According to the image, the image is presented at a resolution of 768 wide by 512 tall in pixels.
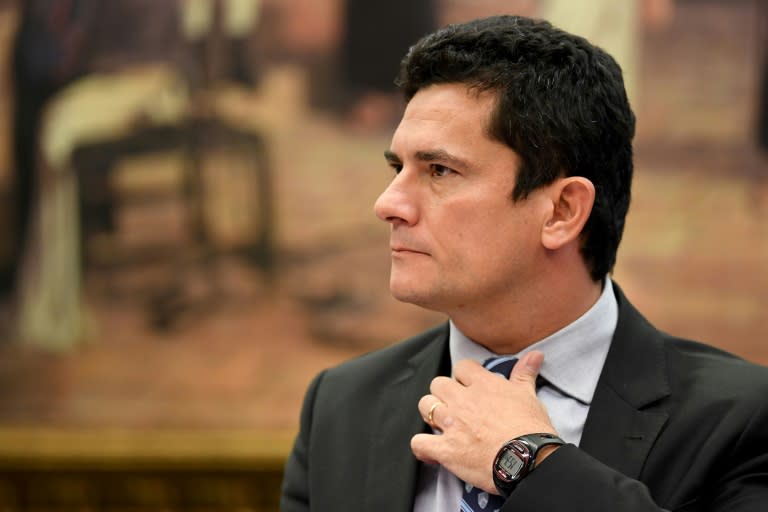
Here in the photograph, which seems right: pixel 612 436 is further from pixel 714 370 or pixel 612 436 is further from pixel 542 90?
pixel 542 90

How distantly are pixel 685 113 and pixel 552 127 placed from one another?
137 inches

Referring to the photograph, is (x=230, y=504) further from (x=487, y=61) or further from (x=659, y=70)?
(x=487, y=61)

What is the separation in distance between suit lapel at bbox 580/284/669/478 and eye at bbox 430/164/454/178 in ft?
1.99

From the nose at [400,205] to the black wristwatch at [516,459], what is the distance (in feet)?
2.00

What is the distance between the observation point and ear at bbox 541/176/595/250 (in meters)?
2.40

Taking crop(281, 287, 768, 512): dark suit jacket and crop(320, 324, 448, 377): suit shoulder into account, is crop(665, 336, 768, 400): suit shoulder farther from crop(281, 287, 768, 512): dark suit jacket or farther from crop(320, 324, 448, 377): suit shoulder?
crop(320, 324, 448, 377): suit shoulder

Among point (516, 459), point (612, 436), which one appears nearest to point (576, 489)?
point (516, 459)

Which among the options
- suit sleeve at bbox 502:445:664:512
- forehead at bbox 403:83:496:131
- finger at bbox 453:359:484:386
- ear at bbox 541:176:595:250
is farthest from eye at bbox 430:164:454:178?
suit sleeve at bbox 502:445:664:512

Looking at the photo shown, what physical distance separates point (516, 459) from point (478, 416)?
0.15 metres

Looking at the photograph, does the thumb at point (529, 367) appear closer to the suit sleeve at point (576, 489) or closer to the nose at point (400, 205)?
the suit sleeve at point (576, 489)

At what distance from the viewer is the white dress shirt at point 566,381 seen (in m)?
2.38

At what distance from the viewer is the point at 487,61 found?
2.38 meters

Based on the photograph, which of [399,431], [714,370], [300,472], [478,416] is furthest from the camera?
[300,472]

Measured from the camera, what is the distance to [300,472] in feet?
8.71
